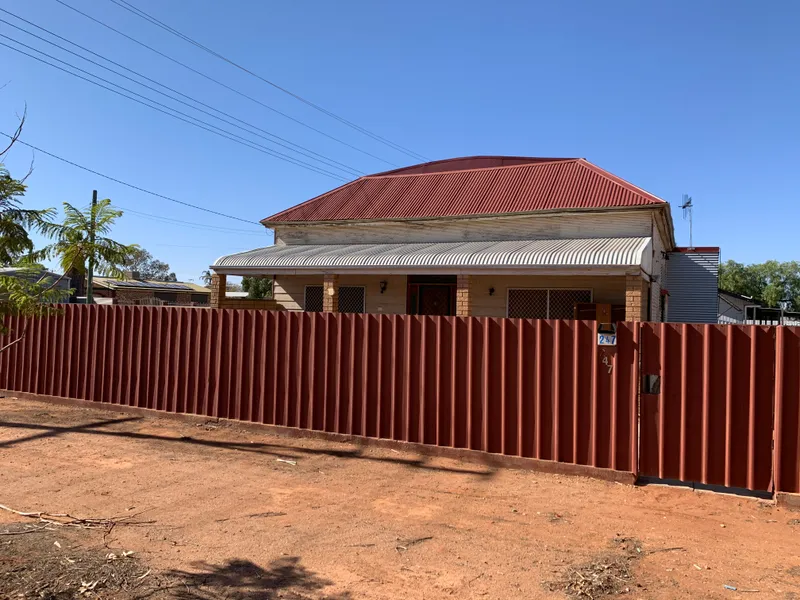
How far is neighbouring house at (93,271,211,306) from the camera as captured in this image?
126ft

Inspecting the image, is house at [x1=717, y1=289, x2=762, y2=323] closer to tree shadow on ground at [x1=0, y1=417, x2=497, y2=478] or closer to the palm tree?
tree shadow on ground at [x1=0, y1=417, x2=497, y2=478]

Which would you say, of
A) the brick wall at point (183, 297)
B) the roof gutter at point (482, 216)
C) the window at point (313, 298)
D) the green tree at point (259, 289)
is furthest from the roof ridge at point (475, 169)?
the brick wall at point (183, 297)

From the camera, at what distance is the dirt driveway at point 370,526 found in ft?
12.5

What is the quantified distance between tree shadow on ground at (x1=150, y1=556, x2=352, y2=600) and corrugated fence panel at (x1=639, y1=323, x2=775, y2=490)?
12.7 feet

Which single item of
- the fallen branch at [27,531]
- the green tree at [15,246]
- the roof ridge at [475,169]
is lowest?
the fallen branch at [27,531]

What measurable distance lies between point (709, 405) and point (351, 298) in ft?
40.7

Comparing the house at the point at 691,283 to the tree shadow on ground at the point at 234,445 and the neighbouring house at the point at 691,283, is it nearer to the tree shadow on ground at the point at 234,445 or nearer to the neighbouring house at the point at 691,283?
the neighbouring house at the point at 691,283

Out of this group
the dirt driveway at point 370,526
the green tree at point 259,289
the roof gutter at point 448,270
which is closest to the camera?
the dirt driveway at point 370,526

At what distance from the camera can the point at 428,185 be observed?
60.4 ft

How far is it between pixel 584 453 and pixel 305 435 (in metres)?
3.72

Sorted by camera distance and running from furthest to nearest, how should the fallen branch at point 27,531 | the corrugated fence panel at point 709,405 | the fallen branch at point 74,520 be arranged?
the corrugated fence panel at point 709,405, the fallen branch at point 74,520, the fallen branch at point 27,531

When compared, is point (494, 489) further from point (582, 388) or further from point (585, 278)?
point (585, 278)

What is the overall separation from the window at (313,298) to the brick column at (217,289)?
8.96 feet

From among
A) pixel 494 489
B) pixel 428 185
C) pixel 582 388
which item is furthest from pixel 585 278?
pixel 494 489
